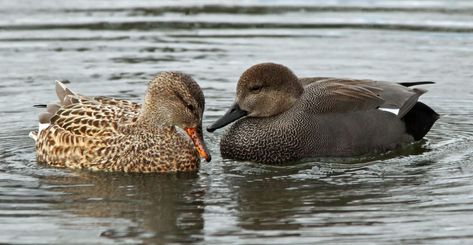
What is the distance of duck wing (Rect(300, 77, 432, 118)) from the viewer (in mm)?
11505

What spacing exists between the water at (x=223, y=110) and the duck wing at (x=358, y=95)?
50 cm

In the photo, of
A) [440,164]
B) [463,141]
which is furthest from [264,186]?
[463,141]

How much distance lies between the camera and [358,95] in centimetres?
1169

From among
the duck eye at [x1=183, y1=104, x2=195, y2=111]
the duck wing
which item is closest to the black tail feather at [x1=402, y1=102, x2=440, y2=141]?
the duck wing

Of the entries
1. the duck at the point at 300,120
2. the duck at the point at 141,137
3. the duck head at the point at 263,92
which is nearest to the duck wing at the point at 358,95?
the duck at the point at 300,120

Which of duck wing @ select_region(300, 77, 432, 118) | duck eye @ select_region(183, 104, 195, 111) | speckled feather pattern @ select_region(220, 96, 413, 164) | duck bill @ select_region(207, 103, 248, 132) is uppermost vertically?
duck eye @ select_region(183, 104, 195, 111)

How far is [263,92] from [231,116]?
0.39 m

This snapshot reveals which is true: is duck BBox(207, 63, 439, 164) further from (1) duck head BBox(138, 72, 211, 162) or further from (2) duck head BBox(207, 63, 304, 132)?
(1) duck head BBox(138, 72, 211, 162)

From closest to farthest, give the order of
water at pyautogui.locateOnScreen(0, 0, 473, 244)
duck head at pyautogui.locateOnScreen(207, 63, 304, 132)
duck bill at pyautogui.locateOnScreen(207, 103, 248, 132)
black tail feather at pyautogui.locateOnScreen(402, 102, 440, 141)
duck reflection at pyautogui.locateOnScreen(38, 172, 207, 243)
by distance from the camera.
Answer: duck reflection at pyautogui.locateOnScreen(38, 172, 207, 243) → water at pyautogui.locateOnScreen(0, 0, 473, 244) → duck bill at pyautogui.locateOnScreen(207, 103, 248, 132) → duck head at pyautogui.locateOnScreen(207, 63, 304, 132) → black tail feather at pyautogui.locateOnScreen(402, 102, 440, 141)

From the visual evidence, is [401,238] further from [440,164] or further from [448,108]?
[448,108]

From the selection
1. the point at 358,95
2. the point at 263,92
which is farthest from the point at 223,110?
the point at 358,95

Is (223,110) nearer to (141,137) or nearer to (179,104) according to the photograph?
(141,137)

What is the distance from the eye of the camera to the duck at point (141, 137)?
10.4 metres

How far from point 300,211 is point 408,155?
2.58 meters
